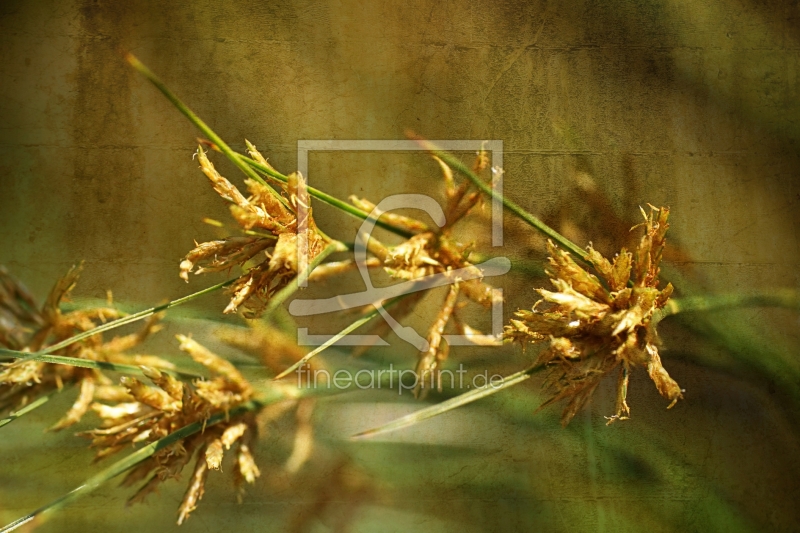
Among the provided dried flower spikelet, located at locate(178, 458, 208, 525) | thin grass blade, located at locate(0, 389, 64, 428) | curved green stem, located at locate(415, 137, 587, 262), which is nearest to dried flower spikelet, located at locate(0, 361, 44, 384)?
thin grass blade, located at locate(0, 389, 64, 428)

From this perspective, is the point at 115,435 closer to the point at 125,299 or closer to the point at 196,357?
the point at 196,357

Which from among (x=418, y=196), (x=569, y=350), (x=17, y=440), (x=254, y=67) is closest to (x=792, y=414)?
(x=569, y=350)

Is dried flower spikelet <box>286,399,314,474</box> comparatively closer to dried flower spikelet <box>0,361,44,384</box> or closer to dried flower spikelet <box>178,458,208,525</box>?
dried flower spikelet <box>178,458,208,525</box>

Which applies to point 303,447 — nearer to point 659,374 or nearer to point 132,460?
point 132,460

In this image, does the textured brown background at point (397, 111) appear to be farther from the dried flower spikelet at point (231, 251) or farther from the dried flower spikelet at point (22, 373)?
the dried flower spikelet at point (231, 251)

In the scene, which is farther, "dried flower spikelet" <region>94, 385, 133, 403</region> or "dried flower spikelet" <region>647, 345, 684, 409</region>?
"dried flower spikelet" <region>94, 385, 133, 403</region>

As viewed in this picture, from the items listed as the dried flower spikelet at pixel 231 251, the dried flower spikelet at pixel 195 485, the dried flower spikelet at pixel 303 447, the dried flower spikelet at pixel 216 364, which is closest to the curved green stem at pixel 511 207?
the dried flower spikelet at pixel 231 251

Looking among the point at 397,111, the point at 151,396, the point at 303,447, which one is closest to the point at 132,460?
the point at 151,396
